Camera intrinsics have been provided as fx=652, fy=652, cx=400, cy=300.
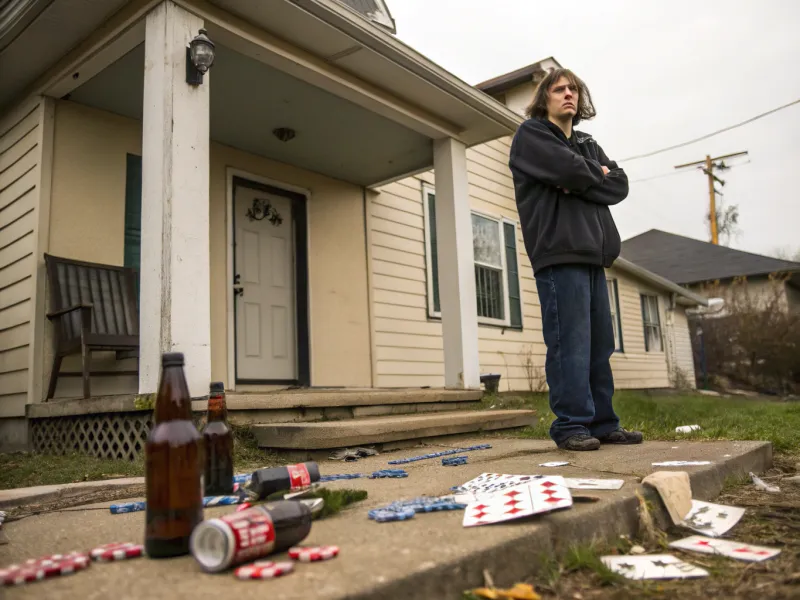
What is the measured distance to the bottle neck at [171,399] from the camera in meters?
1.37

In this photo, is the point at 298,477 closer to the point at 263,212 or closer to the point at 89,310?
the point at 89,310

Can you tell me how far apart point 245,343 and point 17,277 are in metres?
1.96

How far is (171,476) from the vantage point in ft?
4.43

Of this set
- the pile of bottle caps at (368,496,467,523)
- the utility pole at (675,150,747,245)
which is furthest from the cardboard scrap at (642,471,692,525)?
the utility pole at (675,150,747,245)

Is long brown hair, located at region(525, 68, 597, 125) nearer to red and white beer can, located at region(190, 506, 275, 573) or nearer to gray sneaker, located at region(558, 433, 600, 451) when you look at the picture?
gray sneaker, located at region(558, 433, 600, 451)

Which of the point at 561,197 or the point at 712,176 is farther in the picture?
the point at 712,176

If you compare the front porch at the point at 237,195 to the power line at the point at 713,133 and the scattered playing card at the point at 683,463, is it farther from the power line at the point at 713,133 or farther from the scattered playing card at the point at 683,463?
the power line at the point at 713,133

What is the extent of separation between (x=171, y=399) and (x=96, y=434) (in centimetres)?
309

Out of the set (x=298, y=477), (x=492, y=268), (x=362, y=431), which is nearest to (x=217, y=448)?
(x=298, y=477)

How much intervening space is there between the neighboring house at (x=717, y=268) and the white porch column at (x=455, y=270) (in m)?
16.9

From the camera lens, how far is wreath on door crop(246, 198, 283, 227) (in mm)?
6389

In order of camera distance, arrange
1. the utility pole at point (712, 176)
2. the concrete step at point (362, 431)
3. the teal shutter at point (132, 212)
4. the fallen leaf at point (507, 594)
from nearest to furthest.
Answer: the fallen leaf at point (507, 594) < the concrete step at point (362, 431) < the teal shutter at point (132, 212) < the utility pole at point (712, 176)

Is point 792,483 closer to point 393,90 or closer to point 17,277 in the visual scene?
point 393,90

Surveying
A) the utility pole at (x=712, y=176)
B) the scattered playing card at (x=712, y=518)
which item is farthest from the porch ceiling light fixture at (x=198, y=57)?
the utility pole at (x=712, y=176)
